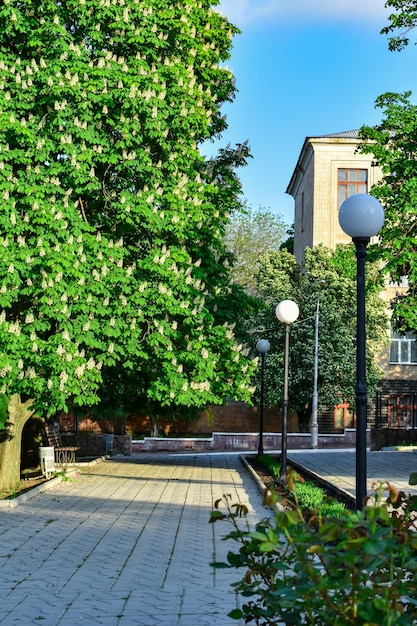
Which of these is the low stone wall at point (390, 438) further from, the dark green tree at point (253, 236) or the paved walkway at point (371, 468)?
the dark green tree at point (253, 236)

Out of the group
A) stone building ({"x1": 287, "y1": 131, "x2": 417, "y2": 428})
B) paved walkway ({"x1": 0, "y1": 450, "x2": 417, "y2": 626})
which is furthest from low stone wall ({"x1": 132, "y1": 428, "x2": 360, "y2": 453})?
paved walkway ({"x1": 0, "y1": 450, "x2": 417, "y2": 626})

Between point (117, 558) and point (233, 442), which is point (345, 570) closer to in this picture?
point (117, 558)

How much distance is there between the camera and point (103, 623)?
22.9 ft

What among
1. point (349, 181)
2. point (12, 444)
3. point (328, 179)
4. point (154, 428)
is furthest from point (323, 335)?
point (12, 444)

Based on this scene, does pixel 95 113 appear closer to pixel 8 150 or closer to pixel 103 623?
pixel 8 150

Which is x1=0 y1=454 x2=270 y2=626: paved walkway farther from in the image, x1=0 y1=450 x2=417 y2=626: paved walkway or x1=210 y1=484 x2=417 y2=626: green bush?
x1=210 y1=484 x2=417 y2=626: green bush

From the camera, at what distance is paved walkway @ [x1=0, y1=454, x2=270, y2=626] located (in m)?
7.43

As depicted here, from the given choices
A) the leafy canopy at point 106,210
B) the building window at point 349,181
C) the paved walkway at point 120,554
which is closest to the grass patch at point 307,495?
the paved walkway at point 120,554

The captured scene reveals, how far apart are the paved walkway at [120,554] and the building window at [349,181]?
3143 cm

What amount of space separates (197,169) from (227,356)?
5196 mm

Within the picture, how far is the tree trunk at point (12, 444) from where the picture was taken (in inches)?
754

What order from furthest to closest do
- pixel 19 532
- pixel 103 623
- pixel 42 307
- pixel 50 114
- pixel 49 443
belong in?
pixel 49 443
pixel 50 114
pixel 42 307
pixel 19 532
pixel 103 623

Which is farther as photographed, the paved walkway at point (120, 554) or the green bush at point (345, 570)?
the paved walkway at point (120, 554)

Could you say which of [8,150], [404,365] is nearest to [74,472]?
[8,150]
